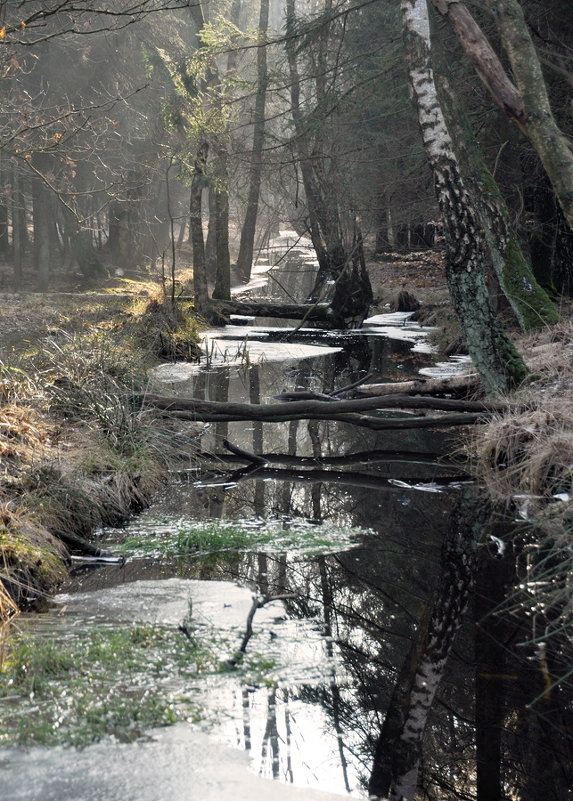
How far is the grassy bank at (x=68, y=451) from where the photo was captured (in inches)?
212

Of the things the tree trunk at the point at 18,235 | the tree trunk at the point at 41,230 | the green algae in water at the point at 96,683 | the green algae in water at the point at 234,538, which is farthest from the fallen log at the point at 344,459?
the tree trunk at the point at 41,230

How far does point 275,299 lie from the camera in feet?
85.5

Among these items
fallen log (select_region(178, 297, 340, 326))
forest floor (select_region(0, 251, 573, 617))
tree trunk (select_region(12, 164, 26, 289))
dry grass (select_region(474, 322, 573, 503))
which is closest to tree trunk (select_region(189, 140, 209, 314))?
fallen log (select_region(178, 297, 340, 326))

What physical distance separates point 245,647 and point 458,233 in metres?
5.46

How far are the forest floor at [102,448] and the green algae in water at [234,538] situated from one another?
1.87 ft

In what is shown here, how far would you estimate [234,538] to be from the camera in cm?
608

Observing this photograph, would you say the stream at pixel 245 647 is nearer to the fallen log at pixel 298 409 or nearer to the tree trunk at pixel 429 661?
the tree trunk at pixel 429 661

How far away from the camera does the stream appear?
3195 millimetres

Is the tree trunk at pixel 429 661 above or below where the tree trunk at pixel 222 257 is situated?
below

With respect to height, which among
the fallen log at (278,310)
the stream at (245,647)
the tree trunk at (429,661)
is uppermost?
the fallen log at (278,310)

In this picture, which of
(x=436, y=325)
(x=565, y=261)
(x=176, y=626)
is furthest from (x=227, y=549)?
(x=436, y=325)

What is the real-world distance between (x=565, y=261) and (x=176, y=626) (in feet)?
41.0

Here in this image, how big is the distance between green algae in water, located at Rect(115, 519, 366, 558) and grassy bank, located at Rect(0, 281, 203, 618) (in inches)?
21.3

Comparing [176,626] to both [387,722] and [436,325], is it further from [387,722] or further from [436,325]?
[436,325]
